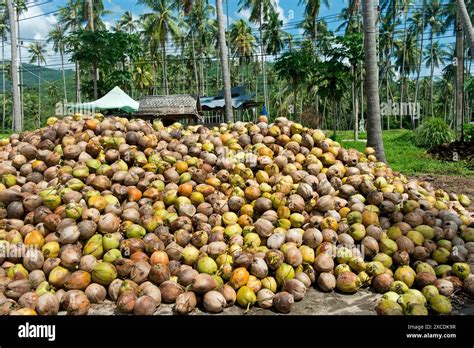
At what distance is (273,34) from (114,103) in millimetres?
26729

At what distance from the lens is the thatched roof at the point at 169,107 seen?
765 inches

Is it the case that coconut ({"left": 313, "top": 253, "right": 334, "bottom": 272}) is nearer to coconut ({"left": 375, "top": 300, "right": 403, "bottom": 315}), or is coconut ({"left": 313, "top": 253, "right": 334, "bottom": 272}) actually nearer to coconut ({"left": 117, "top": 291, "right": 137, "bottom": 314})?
coconut ({"left": 375, "top": 300, "right": 403, "bottom": 315})

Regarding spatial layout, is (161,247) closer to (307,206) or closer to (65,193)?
(65,193)

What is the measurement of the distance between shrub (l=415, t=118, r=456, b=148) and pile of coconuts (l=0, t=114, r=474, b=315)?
1773cm

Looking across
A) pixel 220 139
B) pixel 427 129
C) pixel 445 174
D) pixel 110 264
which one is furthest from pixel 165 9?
pixel 110 264

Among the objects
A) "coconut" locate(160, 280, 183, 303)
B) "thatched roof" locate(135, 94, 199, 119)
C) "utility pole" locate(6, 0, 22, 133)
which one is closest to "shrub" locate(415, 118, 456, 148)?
"thatched roof" locate(135, 94, 199, 119)

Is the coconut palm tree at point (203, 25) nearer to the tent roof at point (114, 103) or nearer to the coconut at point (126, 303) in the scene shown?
the tent roof at point (114, 103)

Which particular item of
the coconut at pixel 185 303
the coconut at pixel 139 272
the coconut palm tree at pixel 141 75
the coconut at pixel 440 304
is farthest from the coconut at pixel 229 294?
the coconut palm tree at pixel 141 75

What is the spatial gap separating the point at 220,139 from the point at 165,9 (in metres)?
36.7

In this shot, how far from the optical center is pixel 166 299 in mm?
3797

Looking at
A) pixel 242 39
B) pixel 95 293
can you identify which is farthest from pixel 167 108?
pixel 242 39

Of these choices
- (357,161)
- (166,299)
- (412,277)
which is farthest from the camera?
(357,161)

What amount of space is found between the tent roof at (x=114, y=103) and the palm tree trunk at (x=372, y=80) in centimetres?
1656

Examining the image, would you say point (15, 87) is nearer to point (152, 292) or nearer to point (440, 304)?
point (152, 292)
